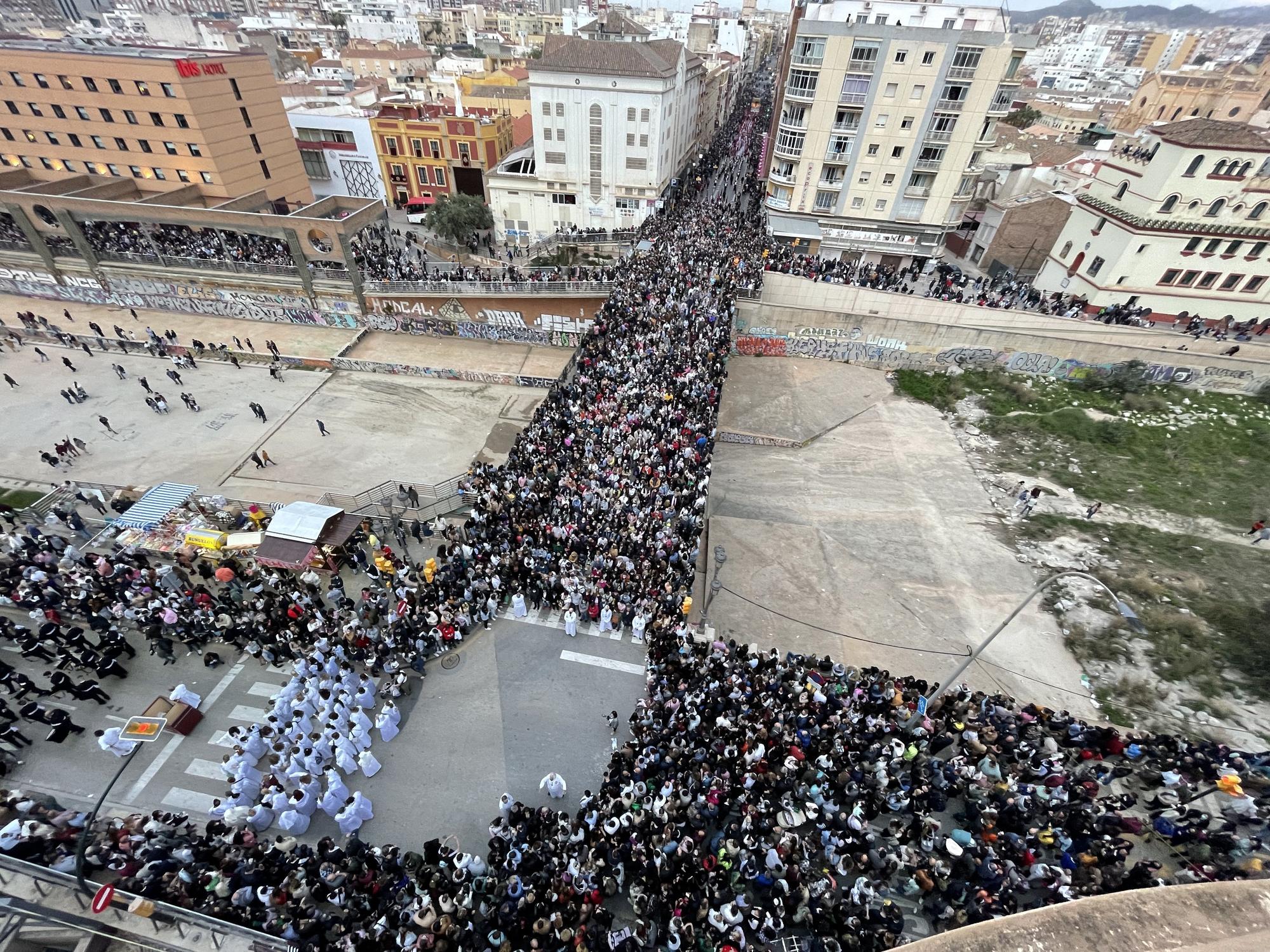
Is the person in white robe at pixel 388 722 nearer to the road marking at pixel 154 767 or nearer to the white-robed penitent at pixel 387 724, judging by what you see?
the white-robed penitent at pixel 387 724

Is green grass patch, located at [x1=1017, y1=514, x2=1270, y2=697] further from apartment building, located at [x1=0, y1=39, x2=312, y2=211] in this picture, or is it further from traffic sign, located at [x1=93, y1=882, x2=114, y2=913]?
apartment building, located at [x1=0, y1=39, x2=312, y2=211]

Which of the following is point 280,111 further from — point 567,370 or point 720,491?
point 720,491

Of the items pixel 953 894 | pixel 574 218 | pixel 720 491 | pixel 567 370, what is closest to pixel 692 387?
pixel 720 491

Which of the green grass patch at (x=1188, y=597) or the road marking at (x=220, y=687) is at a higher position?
the road marking at (x=220, y=687)

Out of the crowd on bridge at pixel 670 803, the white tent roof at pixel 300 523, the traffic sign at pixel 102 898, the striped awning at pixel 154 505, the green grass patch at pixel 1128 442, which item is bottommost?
the green grass patch at pixel 1128 442

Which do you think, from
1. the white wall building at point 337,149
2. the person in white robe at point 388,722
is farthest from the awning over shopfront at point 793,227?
the person in white robe at point 388,722

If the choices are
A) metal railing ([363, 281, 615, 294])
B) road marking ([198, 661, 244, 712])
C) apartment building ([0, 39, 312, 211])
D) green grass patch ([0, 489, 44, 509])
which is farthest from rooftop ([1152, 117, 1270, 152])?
apartment building ([0, 39, 312, 211])

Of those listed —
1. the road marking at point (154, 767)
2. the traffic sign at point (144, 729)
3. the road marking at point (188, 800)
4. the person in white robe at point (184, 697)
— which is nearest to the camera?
the traffic sign at point (144, 729)
